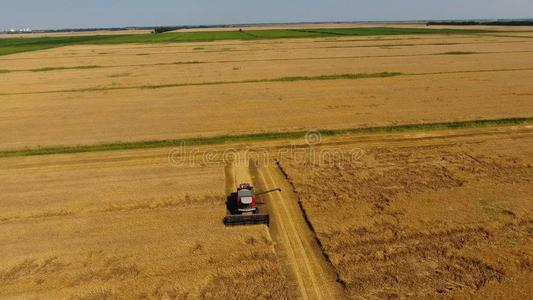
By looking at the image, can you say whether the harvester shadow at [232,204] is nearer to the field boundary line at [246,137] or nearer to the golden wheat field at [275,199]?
the golden wheat field at [275,199]

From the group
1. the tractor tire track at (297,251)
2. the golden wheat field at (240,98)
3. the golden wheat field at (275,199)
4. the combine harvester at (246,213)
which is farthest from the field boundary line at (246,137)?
the combine harvester at (246,213)

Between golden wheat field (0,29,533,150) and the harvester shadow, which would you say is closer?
the harvester shadow

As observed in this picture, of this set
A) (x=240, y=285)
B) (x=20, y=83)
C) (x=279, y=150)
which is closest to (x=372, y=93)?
(x=279, y=150)

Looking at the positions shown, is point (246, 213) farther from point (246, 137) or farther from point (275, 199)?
point (246, 137)

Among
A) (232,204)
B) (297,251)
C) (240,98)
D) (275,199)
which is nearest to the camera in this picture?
(297,251)

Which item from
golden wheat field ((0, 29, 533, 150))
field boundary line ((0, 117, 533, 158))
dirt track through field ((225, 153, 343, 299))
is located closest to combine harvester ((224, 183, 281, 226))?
dirt track through field ((225, 153, 343, 299))

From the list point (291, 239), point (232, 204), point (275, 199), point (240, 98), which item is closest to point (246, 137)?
point (275, 199)

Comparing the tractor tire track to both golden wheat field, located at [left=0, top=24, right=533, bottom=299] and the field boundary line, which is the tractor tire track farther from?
the field boundary line
